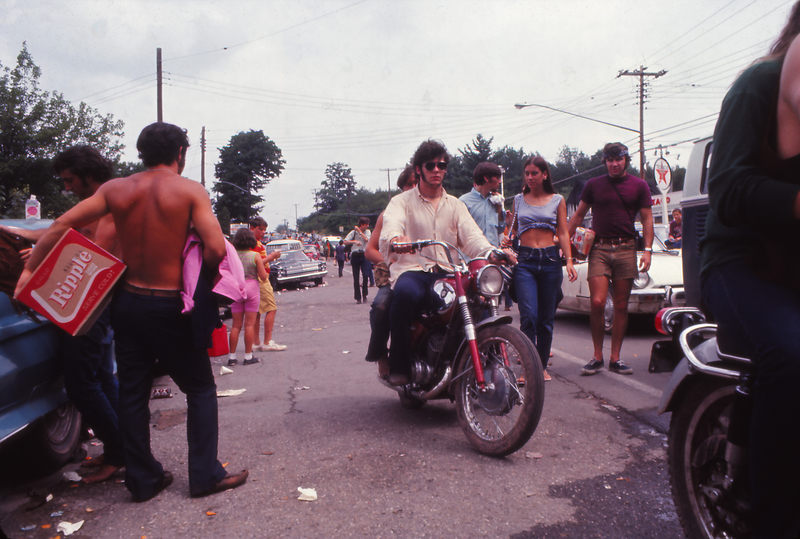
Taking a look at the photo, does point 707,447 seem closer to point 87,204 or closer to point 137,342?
point 137,342

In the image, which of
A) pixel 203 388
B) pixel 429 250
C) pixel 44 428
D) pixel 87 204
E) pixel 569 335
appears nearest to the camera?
pixel 87 204

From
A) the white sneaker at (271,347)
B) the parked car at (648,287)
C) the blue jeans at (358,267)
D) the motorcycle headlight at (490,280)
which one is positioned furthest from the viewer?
the blue jeans at (358,267)

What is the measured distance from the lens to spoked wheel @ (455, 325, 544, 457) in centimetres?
338

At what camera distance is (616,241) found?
588 centimetres

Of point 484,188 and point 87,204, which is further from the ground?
point 484,188

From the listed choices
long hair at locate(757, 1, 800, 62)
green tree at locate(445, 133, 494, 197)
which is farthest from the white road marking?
green tree at locate(445, 133, 494, 197)

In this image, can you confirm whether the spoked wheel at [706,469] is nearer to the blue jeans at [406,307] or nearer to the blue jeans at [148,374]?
the blue jeans at [406,307]

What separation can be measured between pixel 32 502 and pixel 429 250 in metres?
2.68

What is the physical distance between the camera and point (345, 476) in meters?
3.44

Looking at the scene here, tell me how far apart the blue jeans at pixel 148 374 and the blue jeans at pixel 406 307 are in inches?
51.6

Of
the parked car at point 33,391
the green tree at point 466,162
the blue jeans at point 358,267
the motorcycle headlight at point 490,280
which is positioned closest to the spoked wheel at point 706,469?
the motorcycle headlight at point 490,280

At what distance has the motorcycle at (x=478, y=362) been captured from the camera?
11.3ft

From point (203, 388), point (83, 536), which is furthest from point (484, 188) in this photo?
point (83, 536)

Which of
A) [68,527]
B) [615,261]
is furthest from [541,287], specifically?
[68,527]
